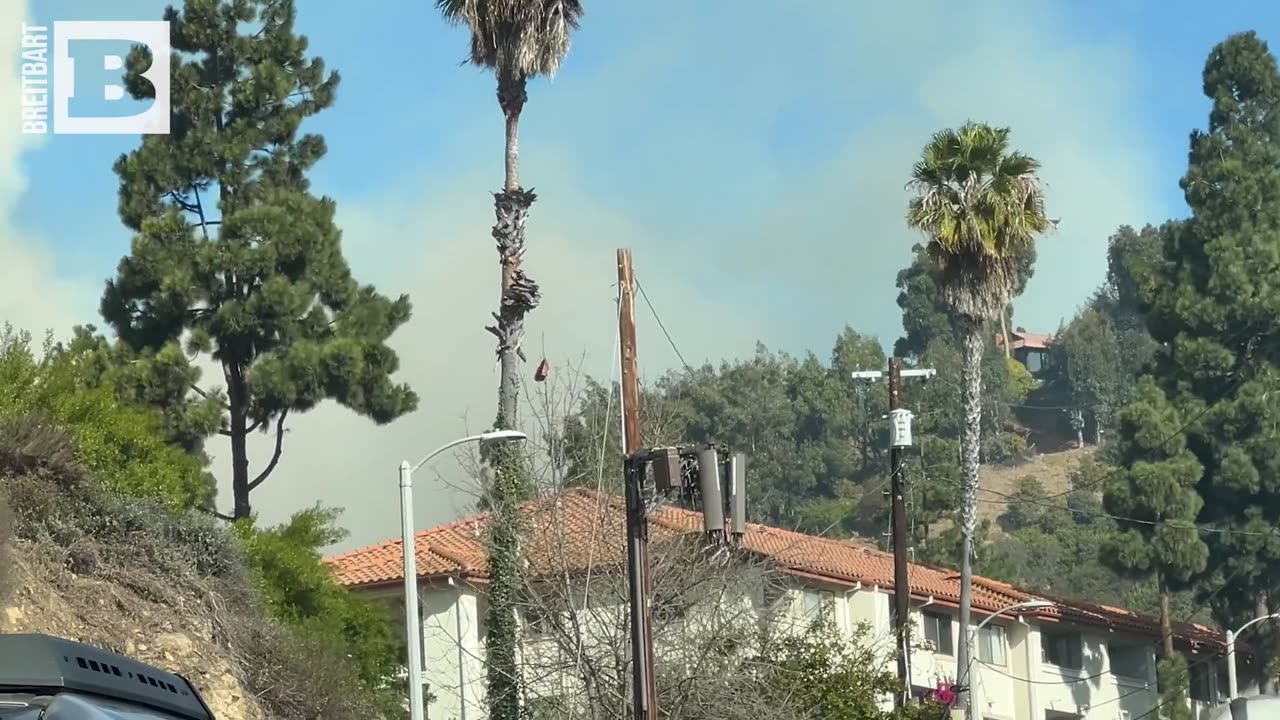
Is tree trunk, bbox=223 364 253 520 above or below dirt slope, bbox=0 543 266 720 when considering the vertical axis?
above

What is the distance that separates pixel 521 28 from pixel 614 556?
8251 mm

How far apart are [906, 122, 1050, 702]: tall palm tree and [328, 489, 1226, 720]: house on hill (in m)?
5.92

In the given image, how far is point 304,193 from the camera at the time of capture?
38219 millimetres

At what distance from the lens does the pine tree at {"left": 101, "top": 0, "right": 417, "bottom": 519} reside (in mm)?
37250

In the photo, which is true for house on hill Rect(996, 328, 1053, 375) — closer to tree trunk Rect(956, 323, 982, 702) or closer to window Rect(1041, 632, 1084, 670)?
window Rect(1041, 632, 1084, 670)

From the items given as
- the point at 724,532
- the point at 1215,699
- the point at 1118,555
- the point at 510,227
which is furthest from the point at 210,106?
the point at 1215,699

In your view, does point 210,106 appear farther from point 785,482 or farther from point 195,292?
point 785,482

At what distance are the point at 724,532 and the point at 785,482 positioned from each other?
4585 inches

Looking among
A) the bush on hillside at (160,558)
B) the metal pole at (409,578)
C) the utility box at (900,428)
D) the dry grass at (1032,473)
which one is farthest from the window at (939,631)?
the dry grass at (1032,473)

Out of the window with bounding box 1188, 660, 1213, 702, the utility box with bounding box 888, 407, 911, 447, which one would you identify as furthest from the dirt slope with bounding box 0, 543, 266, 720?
the window with bounding box 1188, 660, 1213, 702

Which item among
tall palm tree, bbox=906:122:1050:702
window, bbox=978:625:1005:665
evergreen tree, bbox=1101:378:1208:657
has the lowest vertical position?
window, bbox=978:625:1005:665

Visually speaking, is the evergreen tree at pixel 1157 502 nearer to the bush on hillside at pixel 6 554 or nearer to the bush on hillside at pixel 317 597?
the bush on hillside at pixel 317 597

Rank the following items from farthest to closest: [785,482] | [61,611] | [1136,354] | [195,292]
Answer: [1136,354] < [785,482] < [195,292] < [61,611]

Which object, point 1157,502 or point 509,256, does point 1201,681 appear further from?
point 509,256
